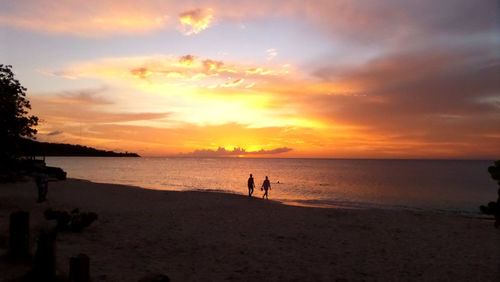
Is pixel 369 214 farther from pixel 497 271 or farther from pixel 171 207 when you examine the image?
pixel 171 207

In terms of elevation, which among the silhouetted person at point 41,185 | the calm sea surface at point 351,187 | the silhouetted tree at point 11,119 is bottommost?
the calm sea surface at point 351,187

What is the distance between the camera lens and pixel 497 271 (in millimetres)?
10500

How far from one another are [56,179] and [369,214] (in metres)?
38.4

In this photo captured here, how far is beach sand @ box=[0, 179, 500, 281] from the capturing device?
31.2ft

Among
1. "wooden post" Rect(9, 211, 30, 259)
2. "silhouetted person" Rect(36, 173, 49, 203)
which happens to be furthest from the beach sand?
"silhouetted person" Rect(36, 173, 49, 203)

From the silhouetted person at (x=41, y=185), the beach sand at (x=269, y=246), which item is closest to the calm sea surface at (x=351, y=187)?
the beach sand at (x=269, y=246)

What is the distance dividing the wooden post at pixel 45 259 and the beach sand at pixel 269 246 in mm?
1168

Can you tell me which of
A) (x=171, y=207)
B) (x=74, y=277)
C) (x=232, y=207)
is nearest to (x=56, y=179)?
(x=171, y=207)

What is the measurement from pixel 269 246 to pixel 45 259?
794cm

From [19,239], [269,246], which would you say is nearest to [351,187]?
[269,246]

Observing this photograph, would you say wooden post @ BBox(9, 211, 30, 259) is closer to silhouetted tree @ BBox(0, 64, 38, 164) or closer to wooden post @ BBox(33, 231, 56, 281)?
wooden post @ BBox(33, 231, 56, 281)

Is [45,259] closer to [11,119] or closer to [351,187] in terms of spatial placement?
[11,119]

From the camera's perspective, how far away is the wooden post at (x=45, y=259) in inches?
261

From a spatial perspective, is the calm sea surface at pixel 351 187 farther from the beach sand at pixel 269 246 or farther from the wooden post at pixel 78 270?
the wooden post at pixel 78 270
